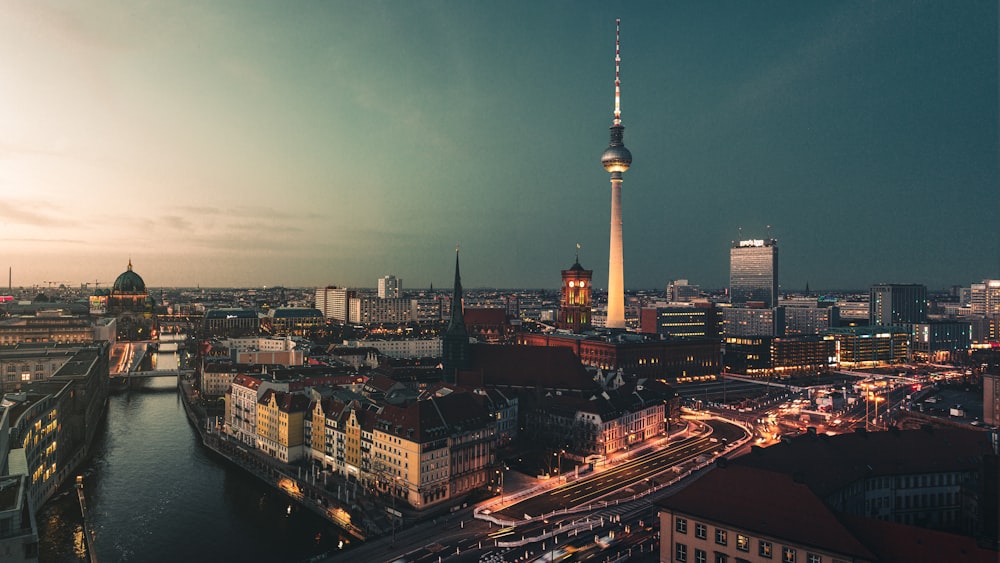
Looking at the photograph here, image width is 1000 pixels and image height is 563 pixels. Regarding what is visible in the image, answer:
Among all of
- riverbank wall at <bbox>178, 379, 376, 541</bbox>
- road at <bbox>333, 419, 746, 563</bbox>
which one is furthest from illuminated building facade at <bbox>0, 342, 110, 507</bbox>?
road at <bbox>333, 419, 746, 563</bbox>

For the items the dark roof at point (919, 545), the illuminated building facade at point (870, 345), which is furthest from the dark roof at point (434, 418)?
the illuminated building facade at point (870, 345)

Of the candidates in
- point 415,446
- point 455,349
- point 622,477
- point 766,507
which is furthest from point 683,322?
point 766,507

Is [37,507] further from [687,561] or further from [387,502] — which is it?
[687,561]

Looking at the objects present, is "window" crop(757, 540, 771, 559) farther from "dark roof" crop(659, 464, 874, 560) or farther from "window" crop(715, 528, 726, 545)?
"window" crop(715, 528, 726, 545)

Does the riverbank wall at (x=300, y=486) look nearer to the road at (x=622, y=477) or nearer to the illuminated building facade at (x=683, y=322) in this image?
the road at (x=622, y=477)

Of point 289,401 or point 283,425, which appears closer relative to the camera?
point 283,425

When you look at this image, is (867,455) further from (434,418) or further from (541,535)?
(434,418)

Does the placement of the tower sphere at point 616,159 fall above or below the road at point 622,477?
above
